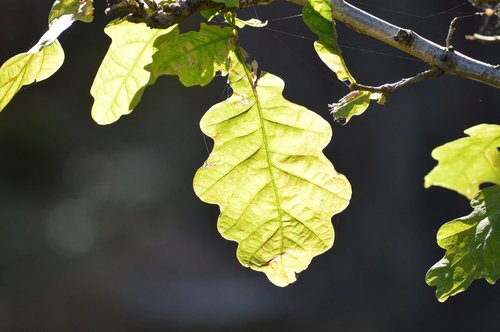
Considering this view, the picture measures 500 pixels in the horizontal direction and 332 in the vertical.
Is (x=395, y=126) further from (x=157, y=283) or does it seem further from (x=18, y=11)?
(x=18, y=11)

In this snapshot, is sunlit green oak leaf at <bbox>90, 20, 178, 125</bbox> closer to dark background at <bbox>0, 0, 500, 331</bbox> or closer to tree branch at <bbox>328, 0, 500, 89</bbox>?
tree branch at <bbox>328, 0, 500, 89</bbox>

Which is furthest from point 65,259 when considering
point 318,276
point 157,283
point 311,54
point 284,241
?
point 284,241

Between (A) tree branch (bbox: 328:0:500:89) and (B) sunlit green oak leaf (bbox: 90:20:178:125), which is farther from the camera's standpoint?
(B) sunlit green oak leaf (bbox: 90:20:178:125)

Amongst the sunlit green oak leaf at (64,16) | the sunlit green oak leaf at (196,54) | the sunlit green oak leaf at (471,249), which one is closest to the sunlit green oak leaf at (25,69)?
the sunlit green oak leaf at (64,16)

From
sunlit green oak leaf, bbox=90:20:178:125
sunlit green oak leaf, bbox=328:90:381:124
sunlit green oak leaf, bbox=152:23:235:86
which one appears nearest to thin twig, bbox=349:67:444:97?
sunlit green oak leaf, bbox=328:90:381:124

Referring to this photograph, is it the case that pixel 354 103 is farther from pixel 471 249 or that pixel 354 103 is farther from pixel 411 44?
pixel 471 249

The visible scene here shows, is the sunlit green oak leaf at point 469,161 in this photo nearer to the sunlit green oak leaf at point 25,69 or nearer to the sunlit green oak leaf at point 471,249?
the sunlit green oak leaf at point 471,249
